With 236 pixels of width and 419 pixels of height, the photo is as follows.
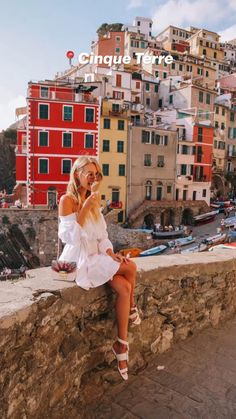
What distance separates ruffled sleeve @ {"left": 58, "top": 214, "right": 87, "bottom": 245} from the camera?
102 inches

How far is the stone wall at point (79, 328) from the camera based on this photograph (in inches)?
79.7

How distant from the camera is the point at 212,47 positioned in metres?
68.1

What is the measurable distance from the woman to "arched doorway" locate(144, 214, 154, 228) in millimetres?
32423

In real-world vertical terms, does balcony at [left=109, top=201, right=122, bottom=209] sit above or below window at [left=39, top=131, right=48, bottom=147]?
below

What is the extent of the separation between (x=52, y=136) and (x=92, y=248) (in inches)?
1176

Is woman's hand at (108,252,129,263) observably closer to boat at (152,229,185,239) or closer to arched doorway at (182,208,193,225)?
→ boat at (152,229,185,239)

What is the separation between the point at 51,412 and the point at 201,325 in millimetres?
2172

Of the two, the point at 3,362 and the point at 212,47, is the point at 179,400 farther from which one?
the point at 212,47

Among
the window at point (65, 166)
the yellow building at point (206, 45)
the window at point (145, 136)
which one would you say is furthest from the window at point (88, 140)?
the yellow building at point (206, 45)

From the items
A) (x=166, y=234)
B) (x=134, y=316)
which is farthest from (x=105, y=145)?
(x=134, y=316)

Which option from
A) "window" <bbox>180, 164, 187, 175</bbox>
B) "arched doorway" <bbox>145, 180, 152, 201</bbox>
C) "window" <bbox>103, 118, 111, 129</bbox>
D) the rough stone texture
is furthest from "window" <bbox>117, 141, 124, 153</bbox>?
the rough stone texture

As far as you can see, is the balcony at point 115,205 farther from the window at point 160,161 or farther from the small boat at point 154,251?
the small boat at point 154,251

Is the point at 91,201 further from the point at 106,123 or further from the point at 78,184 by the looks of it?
the point at 106,123

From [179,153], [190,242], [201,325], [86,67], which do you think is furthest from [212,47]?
[201,325]
